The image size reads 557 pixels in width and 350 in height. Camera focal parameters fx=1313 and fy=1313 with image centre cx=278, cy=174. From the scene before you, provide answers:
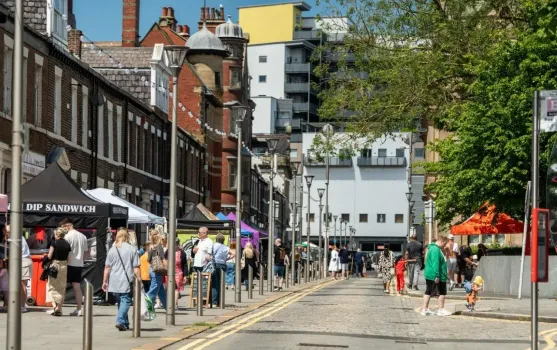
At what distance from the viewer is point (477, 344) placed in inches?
789

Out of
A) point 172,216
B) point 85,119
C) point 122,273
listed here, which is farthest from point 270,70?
point 122,273

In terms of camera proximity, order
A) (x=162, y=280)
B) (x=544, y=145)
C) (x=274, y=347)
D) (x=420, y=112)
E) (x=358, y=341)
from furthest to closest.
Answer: (x=420, y=112)
(x=544, y=145)
(x=162, y=280)
(x=358, y=341)
(x=274, y=347)

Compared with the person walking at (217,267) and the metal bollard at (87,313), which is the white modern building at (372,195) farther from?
the metal bollard at (87,313)

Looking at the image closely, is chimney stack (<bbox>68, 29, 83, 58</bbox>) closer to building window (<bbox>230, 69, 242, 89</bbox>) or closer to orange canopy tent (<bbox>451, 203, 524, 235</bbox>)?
orange canopy tent (<bbox>451, 203, 524, 235</bbox>)

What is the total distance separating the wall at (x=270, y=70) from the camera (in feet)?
529

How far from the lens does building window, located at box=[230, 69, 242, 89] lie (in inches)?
3666

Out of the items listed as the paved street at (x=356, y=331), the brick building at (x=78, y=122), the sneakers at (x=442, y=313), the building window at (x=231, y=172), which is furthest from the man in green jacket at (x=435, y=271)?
the building window at (x=231, y=172)

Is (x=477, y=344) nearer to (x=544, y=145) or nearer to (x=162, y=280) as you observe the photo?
(x=162, y=280)

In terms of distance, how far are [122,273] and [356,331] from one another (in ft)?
14.3

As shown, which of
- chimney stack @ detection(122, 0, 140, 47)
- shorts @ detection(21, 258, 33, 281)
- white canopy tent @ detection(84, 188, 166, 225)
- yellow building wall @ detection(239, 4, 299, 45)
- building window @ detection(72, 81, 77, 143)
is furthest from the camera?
yellow building wall @ detection(239, 4, 299, 45)

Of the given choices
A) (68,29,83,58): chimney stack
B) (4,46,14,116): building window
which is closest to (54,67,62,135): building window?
(4,46,14,116): building window

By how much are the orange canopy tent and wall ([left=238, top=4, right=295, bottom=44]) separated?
385 ft

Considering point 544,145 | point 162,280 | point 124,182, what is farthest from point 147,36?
point 162,280

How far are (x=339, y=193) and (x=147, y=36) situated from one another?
68136 millimetres
